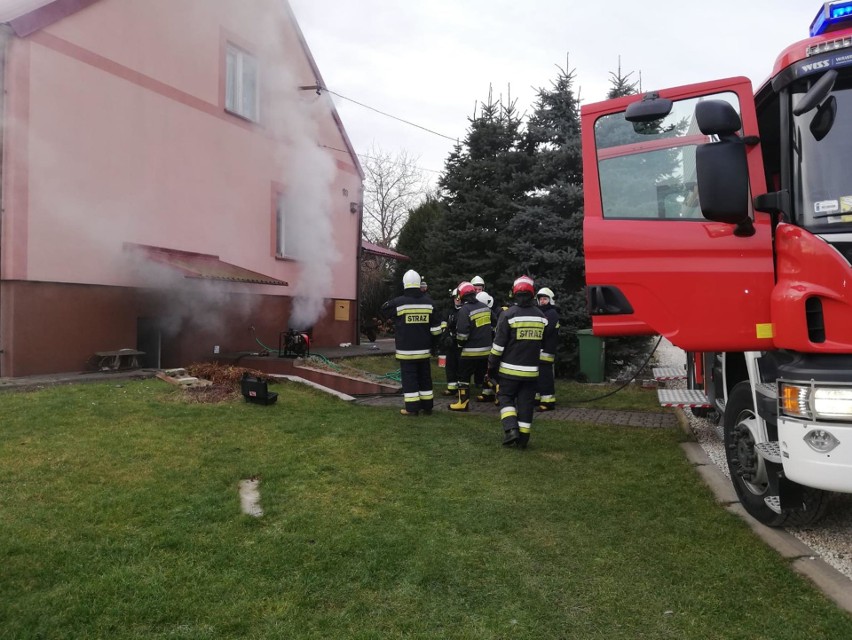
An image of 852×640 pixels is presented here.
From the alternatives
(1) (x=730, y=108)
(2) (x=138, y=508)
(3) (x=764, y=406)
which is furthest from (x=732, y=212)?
(2) (x=138, y=508)

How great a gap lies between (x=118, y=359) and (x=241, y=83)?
6.73 meters

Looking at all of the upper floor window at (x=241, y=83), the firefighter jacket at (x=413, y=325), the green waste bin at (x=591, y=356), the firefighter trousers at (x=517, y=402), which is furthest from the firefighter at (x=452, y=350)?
the upper floor window at (x=241, y=83)

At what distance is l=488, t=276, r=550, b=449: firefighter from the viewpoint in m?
6.51

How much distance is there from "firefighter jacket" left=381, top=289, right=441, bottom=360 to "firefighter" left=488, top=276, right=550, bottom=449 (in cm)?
172

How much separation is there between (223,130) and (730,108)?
37.2ft

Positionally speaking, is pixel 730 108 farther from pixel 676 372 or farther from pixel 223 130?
pixel 223 130

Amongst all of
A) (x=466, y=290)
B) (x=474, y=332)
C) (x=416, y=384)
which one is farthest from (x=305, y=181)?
(x=416, y=384)

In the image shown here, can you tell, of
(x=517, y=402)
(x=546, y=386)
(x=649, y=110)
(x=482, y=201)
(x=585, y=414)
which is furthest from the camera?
(x=482, y=201)

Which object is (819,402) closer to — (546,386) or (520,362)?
(520,362)

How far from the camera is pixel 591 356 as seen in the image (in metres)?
12.1

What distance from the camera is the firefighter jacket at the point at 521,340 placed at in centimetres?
658

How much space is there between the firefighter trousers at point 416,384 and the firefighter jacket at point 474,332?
3.82 ft

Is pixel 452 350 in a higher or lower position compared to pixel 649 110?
lower

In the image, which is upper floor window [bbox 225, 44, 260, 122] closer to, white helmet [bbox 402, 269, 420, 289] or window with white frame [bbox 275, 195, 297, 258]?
window with white frame [bbox 275, 195, 297, 258]
